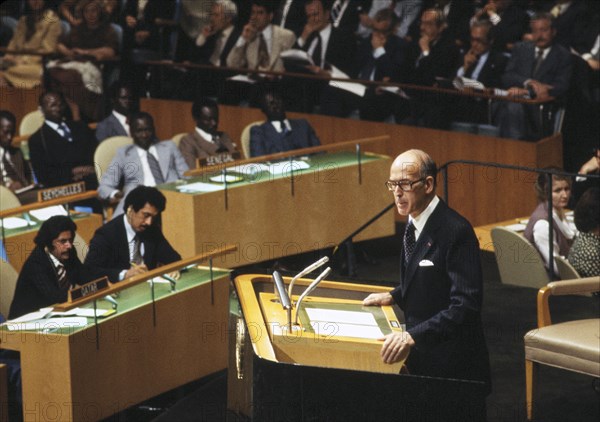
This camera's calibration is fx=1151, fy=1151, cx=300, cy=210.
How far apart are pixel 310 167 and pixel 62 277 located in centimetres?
255

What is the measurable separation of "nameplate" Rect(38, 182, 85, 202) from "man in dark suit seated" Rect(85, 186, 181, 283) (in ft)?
2.66

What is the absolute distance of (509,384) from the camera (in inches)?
210

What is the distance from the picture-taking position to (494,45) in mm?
8617

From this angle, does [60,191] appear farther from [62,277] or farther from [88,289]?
[88,289]

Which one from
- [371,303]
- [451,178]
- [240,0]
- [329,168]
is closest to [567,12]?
[451,178]

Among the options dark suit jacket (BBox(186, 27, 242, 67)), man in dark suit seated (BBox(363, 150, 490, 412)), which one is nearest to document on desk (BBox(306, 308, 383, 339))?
man in dark suit seated (BBox(363, 150, 490, 412))

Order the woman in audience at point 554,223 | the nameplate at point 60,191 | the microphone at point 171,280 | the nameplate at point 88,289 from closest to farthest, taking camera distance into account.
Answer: the nameplate at point 88,289 < the microphone at point 171,280 < the woman in audience at point 554,223 < the nameplate at point 60,191

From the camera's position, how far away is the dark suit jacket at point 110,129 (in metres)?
8.80

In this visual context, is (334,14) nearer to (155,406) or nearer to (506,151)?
(506,151)

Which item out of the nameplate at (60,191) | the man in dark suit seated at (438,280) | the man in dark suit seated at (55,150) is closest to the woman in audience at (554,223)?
the nameplate at (60,191)

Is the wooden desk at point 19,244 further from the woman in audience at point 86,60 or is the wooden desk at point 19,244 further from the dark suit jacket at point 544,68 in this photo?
the woman in audience at point 86,60

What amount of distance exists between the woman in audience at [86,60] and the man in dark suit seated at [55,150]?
71.8 inches

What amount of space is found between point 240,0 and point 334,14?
42.6 inches

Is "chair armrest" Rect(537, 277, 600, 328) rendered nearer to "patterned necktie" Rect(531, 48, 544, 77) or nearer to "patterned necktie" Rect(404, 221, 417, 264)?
"patterned necktie" Rect(404, 221, 417, 264)
